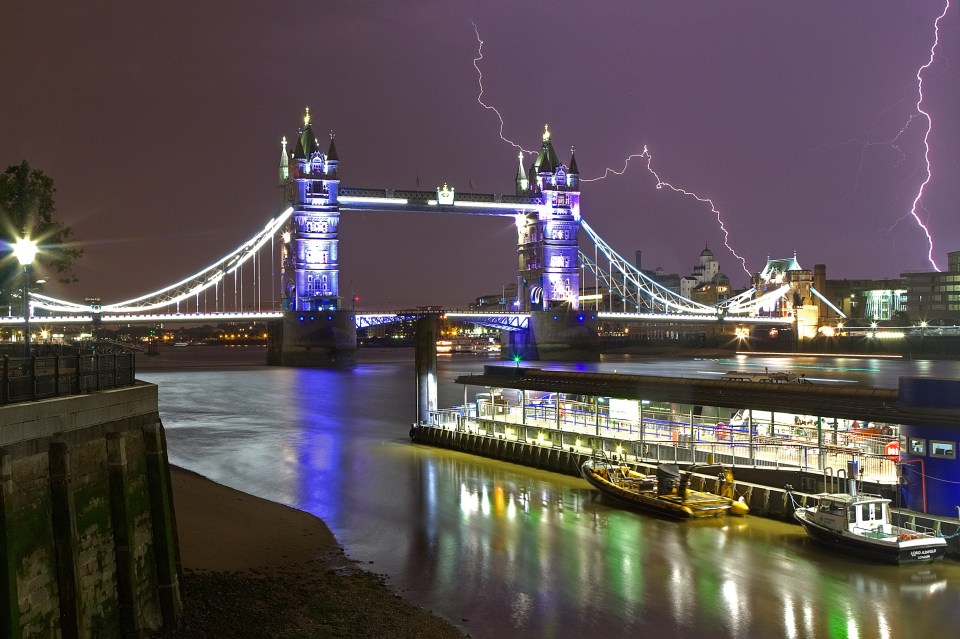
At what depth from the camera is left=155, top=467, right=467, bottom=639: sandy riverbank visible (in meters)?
14.1

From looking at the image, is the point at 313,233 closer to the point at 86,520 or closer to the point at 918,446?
the point at 918,446

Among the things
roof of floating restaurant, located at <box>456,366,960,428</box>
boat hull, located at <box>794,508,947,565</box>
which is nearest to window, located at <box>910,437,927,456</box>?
roof of floating restaurant, located at <box>456,366,960,428</box>

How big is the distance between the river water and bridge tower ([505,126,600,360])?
77.3 meters

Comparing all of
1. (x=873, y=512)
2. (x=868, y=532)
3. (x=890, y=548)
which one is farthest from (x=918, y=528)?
(x=890, y=548)

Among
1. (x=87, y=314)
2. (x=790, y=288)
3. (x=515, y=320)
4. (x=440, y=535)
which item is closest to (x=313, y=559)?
(x=440, y=535)

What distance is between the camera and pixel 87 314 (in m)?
94.4

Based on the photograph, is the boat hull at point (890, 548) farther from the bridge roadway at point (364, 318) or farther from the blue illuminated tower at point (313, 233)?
the blue illuminated tower at point (313, 233)

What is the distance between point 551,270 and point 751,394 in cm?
9256

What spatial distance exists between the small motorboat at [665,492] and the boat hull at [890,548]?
3.37 meters

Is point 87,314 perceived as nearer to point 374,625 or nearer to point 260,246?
point 260,246

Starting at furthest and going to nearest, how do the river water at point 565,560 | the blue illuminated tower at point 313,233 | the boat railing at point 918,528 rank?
the blue illuminated tower at point 313,233 → the boat railing at point 918,528 → the river water at point 565,560

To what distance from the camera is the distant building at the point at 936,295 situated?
510ft

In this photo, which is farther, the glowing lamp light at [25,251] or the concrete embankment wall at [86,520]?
the glowing lamp light at [25,251]

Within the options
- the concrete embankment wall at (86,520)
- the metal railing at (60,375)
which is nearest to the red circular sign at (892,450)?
the concrete embankment wall at (86,520)
